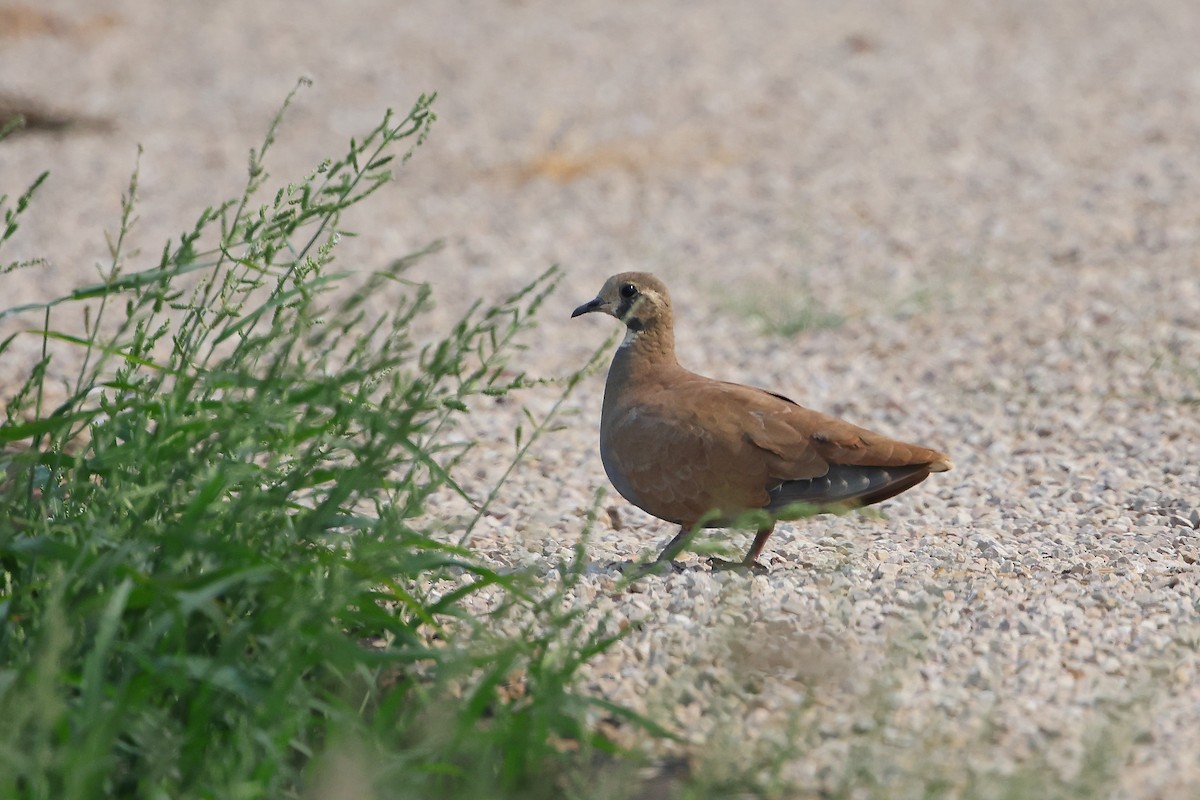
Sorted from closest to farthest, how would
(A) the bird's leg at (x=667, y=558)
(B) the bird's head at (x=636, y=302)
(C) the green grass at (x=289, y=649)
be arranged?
(C) the green grass at (x=289, y=649) < (A) the bird's leg at (x=667, y=558) < (B) the bird's head at (x=636, y=302)

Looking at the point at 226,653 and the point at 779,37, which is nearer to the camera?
the point at 226,653

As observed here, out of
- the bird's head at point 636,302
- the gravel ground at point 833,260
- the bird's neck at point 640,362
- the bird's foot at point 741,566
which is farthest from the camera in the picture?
the bird's head at point 636,302

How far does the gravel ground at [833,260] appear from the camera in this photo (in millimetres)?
3283

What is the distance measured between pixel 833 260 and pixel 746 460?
466 centimetres

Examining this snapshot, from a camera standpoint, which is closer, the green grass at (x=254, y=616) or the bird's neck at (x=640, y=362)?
the green grass at (x=254, y=616)

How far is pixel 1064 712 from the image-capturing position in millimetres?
3137

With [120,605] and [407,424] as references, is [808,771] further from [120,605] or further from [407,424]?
[120,605]

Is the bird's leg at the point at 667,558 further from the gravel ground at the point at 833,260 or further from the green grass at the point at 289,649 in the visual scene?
the green grass at the point at 289,649

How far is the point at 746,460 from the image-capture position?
4195 millimetres

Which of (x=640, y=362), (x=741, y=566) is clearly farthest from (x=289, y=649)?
(x=640, y=362)

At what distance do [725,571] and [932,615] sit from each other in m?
0.68

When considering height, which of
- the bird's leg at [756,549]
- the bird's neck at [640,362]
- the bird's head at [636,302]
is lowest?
the bird's leg at [756,549]

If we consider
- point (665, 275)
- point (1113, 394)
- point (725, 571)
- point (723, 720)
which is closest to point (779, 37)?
point (665, 275)

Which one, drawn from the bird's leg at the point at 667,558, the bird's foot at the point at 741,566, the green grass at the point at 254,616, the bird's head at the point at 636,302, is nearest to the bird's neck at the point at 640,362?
A: the bird's head at the point at 636,302
